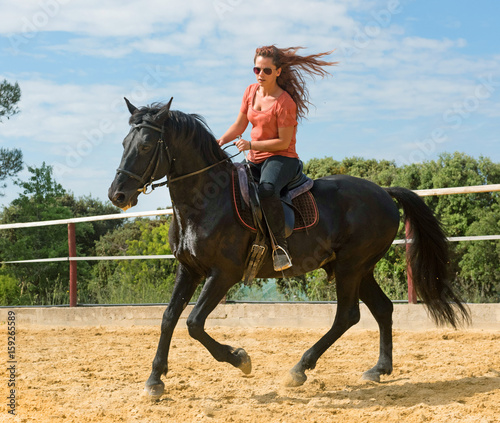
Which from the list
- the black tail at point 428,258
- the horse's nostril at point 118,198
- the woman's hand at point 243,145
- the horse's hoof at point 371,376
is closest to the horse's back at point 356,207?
the black tail at point 428,258

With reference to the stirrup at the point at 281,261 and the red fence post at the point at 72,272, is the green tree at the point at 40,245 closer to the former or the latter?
the red fence post at the point at 72,272

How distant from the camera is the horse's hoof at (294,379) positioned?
14.8 feet

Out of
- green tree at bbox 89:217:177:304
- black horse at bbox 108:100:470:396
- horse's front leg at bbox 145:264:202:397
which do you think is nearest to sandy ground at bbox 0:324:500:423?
horse's front leg at bbox 145:264:202:397

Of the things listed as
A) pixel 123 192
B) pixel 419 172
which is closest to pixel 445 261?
pixel 123 192

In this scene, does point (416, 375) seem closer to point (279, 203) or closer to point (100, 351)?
point (279, 203)

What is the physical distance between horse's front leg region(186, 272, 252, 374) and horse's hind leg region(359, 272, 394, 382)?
48.9 inches

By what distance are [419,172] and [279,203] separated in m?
8.12

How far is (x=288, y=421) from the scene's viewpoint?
A: 3.62 metres

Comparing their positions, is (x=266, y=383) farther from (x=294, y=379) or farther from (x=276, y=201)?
(x=276, y=201)

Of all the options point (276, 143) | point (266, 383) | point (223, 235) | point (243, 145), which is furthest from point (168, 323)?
point (276, 143)

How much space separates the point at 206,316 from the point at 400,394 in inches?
61.2

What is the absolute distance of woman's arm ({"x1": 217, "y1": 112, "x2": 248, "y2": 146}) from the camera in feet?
16.6

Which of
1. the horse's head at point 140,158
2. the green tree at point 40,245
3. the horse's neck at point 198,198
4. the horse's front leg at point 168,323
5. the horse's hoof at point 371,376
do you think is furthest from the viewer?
the green tree at point 40,245

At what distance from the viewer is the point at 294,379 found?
451 centimetres
